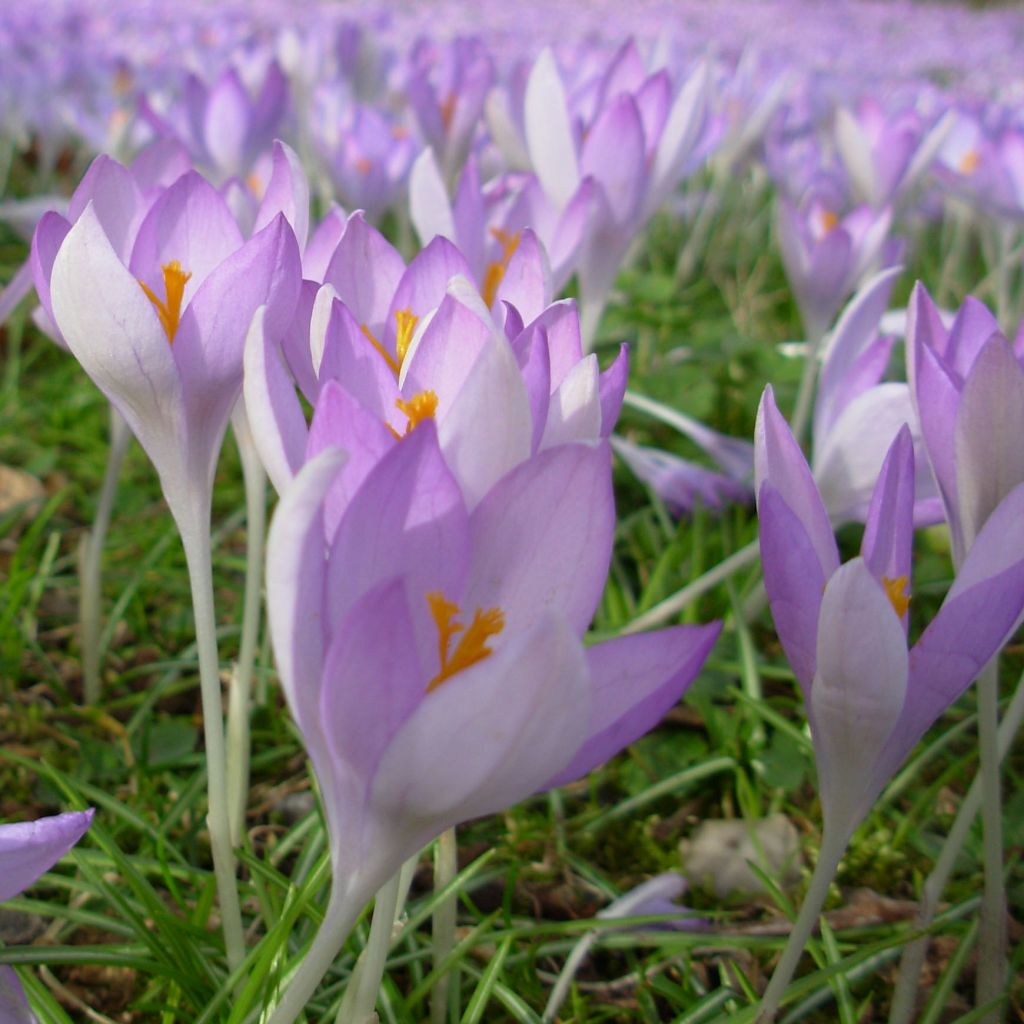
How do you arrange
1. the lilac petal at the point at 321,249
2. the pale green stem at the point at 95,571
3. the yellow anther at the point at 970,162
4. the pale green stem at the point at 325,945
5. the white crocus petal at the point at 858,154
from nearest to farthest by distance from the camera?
the pale green stem at the point at 325,945 < the lilac petal at the point at 321,249 < the pale green stem at the point at 95,571 < the white crocus petal at the point at 858,154 < the yellow anther at the point at 970,162

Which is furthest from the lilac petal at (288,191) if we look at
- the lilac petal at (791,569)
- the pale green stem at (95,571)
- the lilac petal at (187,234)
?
the pale green stem at (95,571)

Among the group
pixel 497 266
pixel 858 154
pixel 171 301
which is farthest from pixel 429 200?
pixel 858 154

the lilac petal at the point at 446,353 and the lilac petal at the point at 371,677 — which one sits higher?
the lilac petal at the point at 446,353

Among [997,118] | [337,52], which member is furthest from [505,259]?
[337,52]

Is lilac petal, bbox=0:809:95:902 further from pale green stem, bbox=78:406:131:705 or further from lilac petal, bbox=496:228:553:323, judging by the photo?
pale green stem, bbox=78:406:131:705

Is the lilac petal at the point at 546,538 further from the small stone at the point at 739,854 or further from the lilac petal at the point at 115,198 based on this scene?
the small stone at the point at 739,854

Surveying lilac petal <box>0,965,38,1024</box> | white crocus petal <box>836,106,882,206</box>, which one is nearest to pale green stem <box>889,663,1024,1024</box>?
lilac petal <box>0,965,38,1024</box>

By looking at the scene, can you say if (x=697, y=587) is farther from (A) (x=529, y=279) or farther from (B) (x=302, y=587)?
(B) (x=302, y=587)
